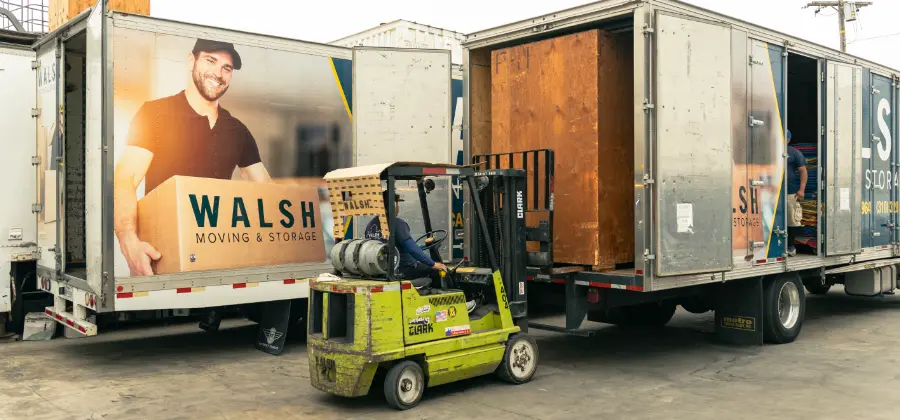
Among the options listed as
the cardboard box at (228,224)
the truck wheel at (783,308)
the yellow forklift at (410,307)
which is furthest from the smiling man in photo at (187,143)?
the truck wheel at (783,308)

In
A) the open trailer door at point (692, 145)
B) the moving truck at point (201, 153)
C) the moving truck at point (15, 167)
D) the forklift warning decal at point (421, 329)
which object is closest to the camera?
the forklift warning decal at point (421, 329)

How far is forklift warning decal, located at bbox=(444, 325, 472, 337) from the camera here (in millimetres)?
6430

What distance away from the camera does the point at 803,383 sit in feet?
23.0

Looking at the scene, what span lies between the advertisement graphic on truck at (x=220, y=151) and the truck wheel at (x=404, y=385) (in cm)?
279

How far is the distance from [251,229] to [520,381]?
3334 millimetres

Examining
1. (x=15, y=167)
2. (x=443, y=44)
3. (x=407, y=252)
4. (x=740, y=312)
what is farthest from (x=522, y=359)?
(x=443, y=44)

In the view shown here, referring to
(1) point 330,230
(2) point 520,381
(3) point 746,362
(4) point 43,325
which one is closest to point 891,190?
(3) point 746,362

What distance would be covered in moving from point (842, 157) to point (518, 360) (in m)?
5.55

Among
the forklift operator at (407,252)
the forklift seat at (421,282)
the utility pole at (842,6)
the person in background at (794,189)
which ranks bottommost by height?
the forklift seat at (421,282)

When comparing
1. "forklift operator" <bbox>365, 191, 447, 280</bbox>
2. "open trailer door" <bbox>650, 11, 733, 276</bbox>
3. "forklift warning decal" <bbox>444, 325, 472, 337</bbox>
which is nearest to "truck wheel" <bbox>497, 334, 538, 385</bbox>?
"forklift warning decal" <bbox>444, 325, 472, 337</bbox>

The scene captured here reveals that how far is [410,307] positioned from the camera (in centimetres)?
620

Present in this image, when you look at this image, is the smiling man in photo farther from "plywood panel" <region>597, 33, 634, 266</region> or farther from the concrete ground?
"plywood panel" <region>597, 33, 634, 266</region>

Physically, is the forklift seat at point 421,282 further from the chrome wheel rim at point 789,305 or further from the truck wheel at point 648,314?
the chrome wheel rim at point 789,305

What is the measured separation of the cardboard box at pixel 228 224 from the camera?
7.67 metres
